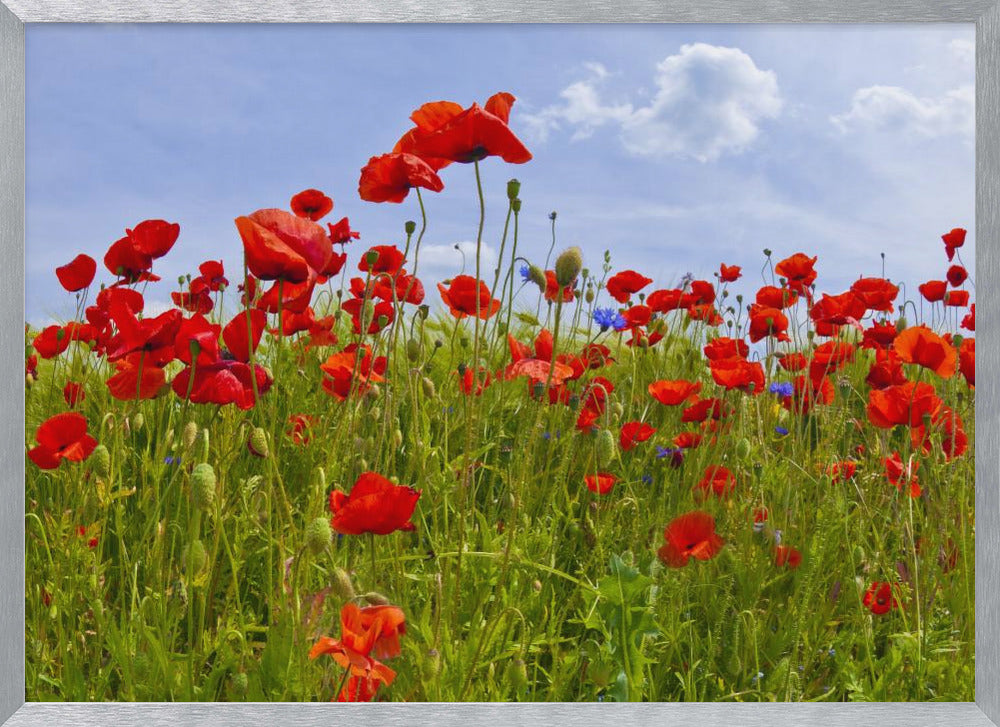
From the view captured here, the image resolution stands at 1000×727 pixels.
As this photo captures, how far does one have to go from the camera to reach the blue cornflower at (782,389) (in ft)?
4.61

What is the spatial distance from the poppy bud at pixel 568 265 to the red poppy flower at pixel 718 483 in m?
0.41

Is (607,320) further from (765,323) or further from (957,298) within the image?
(957,298)

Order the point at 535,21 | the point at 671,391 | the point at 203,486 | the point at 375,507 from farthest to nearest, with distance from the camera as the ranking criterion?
the point at 671,391, the point at 535,21, the point at 203,486, the point at 375,507

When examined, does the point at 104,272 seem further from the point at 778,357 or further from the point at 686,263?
the point at 778,357

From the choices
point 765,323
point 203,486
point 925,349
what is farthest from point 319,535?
point 925,349

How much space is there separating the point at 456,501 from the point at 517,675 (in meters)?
0.37

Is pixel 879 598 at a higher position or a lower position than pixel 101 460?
lower

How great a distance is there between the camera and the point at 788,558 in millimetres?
1156

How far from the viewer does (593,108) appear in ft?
3.49

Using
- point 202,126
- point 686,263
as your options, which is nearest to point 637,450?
point 686,263

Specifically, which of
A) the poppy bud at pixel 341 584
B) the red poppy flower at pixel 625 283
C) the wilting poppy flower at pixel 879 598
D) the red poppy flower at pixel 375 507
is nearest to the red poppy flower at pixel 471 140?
the red poppy flower at pixel 625 283

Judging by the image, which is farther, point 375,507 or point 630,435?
point 630,435

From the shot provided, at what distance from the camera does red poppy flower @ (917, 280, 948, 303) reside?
1.10 meters

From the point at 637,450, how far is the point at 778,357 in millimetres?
301
